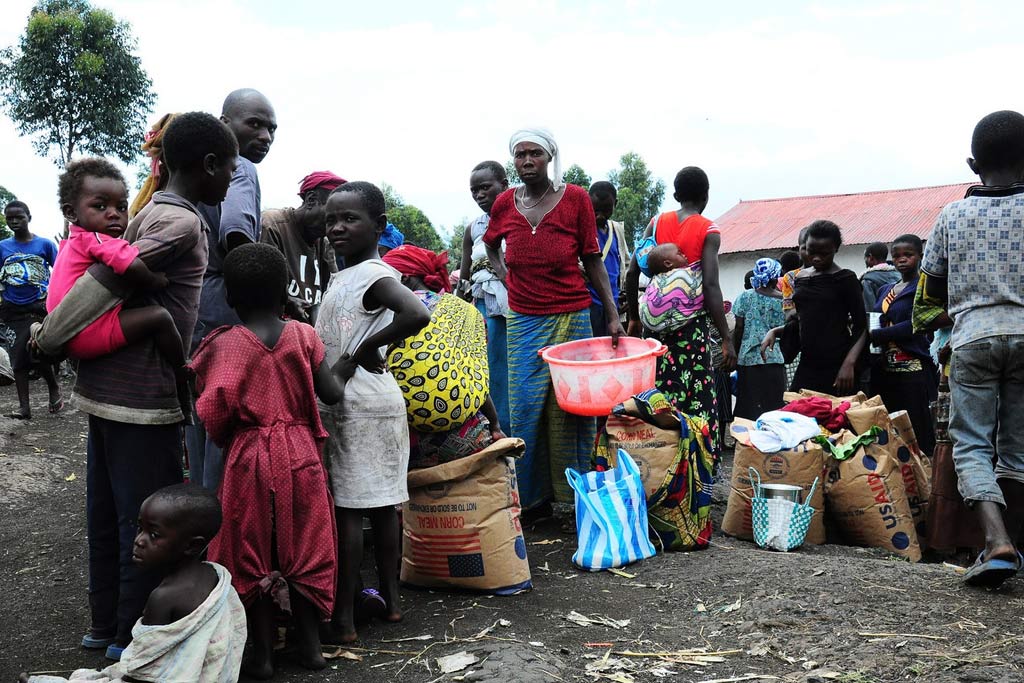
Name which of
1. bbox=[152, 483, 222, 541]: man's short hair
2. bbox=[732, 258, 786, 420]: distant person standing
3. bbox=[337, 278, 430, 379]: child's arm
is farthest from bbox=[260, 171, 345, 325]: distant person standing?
bbox=[732, 258, 786, 420]: distant person standing

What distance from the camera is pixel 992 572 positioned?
3660 mm

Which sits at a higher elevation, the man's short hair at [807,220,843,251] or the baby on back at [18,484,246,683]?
the man's short hair at [807,220,843,251]

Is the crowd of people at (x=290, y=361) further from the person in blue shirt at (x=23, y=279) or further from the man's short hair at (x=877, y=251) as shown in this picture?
the person in blue shirt at (x=23, y=279)

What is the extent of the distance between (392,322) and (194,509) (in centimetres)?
96

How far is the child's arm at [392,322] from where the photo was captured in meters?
3.32

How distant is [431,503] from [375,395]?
720 millimetres

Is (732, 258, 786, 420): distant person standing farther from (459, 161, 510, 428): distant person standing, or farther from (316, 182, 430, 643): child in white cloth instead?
(316, 182, 430, 643): child in white cloth

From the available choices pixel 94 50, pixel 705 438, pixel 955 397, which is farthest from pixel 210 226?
pixel 94 50

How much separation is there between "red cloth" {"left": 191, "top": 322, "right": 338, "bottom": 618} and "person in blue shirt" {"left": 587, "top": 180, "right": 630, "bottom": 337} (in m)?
3.16

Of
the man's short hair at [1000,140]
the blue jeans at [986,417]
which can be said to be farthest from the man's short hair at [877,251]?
the blue jeans at [986,417]

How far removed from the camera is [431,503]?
392 cm

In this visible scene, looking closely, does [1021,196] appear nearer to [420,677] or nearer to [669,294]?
[669,294]

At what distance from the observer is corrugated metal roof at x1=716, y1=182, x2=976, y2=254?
2902 cm

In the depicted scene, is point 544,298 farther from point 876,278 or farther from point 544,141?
point 876,278
